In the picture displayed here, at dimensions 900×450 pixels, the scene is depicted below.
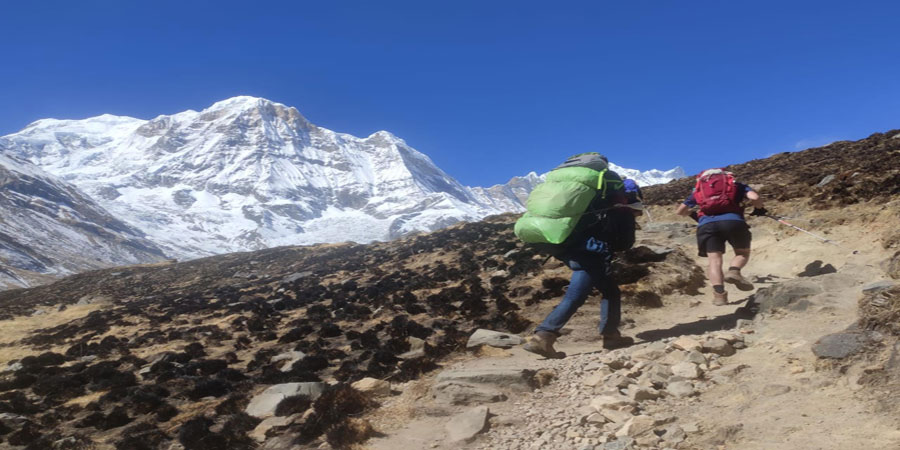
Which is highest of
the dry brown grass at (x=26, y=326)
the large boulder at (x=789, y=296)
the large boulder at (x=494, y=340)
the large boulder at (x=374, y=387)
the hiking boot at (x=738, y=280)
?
the hiking boot at (x=738, y=280)

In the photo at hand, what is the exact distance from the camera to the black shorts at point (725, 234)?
5.94m

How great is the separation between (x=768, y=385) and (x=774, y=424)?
67cm

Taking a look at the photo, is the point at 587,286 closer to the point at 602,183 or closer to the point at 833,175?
the point at 602,183

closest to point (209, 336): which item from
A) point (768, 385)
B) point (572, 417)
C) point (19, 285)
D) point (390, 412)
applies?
point (390, 412)

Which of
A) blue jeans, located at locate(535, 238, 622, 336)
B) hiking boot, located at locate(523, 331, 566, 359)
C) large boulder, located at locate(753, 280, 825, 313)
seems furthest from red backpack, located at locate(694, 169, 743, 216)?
hiking boot, located at locate(523, 331, 566, 359)

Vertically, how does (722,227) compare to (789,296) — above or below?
above

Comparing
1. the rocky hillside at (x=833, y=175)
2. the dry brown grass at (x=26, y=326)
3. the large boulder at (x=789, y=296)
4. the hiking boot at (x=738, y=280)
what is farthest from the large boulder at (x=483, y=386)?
the dry brown grass at (x=26, y=326)

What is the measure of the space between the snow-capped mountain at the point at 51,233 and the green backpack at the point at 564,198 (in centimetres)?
8987

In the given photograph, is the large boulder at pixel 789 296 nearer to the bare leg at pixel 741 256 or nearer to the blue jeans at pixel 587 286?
the bare leg at pixel 741 256

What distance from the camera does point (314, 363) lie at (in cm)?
768

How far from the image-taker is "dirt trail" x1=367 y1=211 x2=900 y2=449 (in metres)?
2.78

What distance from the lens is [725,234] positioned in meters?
5.97

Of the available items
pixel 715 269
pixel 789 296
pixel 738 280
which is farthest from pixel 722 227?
pixel 789 296

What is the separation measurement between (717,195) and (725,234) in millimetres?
534
